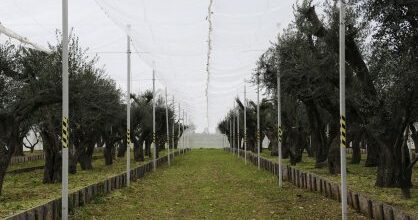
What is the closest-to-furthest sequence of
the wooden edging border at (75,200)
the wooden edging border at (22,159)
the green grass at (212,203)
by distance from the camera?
the wooden edging border at (75,200) < the green grass at (212,203) < the wooden edging border at (22,159)

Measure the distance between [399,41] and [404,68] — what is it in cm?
91

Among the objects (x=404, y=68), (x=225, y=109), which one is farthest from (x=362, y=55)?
(x=225, y=109)

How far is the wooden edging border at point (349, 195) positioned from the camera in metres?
12.5

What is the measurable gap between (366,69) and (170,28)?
41.2ft

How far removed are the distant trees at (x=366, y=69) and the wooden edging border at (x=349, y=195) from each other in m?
1.88

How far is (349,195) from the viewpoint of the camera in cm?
1647

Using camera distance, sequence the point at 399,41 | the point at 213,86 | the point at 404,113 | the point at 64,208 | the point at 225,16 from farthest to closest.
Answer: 1. the point at 213,86
2. the point at 225,16
3. the point at 404,113
4. the point at 64,208
5. the point at 399,41

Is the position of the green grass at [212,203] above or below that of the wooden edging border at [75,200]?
below

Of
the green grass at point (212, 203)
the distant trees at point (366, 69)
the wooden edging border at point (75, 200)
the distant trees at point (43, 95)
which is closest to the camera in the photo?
the distant trees at point (366, 69)

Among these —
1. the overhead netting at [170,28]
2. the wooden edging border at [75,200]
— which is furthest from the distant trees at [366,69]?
the wooden edging border at [75,200]

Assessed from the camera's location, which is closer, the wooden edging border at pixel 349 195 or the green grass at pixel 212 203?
the wooden edging border at pixel 349 195

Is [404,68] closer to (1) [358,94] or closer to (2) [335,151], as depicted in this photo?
(1) [358,94]

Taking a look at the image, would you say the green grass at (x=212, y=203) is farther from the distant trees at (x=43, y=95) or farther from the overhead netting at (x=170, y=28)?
the overhead netting at (x=170, y=28)

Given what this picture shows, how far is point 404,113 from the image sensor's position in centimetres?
1683
